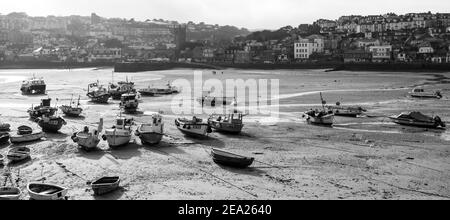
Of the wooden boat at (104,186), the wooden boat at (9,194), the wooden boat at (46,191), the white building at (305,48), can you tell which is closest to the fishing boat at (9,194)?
the wooden boat at (9,194)

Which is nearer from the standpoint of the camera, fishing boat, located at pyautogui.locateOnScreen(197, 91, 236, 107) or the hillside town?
fishing boat, located at pyautogui.locateOnScreen(197, 91, 236, 107)

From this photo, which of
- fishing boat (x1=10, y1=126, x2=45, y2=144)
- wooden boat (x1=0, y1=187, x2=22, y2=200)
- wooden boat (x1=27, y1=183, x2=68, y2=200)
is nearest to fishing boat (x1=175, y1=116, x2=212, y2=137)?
fishing boat (x1=10, y1=126, x2=45, y2=144)

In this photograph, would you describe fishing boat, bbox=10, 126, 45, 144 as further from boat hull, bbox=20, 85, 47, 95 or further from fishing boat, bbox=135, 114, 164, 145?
boat hull, bbox=20, 85, 47, 95

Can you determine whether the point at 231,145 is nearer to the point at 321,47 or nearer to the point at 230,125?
the point at 230,125

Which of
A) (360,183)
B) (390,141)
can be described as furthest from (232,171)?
(390,141)

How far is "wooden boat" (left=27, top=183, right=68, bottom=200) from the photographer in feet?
52.6

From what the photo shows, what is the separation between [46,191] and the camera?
16.6 metres

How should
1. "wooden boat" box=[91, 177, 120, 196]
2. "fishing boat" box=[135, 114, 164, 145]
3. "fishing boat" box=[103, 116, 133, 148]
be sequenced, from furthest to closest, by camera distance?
"fishing boat" box=[135, 114, 164, 145], "fishing boat" box=[103, 116, 133, 148], "wooden boat" box=[91, 177, 120, 196]

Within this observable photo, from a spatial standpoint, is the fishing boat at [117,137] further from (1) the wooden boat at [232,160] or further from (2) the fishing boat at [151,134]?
(1) the wooden boat at [232,160]

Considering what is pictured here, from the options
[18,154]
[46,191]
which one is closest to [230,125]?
[18,154]

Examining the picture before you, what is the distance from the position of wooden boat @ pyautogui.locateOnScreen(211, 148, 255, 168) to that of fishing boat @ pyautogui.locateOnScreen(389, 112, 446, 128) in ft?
50.3

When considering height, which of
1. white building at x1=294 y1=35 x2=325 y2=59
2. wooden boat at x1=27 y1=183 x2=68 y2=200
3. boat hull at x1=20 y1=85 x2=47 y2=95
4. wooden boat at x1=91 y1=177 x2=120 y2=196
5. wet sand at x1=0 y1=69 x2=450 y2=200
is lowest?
wet sand at x1=0 y1=69 x2=450 y2=200
